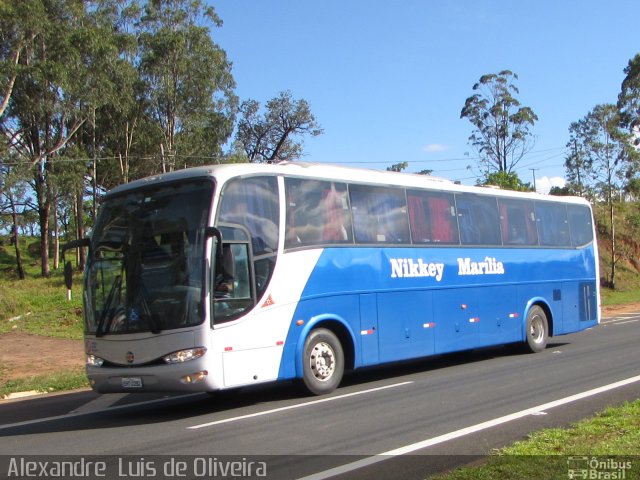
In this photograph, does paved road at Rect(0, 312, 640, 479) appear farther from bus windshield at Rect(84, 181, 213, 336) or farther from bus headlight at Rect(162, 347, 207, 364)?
bus windshield at Rect(84, 181, 213, 336)

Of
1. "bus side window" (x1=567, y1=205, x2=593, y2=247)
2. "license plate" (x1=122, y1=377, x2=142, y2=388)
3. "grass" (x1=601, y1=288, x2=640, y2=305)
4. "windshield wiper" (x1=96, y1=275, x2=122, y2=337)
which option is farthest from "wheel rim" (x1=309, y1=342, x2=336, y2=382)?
"grass" (x1=601, y1=288, x2=640, y2=305)

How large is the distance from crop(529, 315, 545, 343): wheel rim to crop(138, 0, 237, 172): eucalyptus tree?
3287 cm

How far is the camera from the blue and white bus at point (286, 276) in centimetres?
987

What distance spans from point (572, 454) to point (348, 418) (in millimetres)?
3284

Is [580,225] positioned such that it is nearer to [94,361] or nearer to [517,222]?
[517,222]

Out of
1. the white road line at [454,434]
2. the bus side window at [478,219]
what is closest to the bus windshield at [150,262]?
the white road line at [454,434]

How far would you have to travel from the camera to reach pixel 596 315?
18406mm

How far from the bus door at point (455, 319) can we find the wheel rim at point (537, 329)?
7.69 ft

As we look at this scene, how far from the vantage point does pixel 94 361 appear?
34.6 feet

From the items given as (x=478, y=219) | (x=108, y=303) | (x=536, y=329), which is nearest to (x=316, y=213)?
(x=108, y=303)

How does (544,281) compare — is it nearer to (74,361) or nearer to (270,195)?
(270,195)

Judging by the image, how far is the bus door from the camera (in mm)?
13867

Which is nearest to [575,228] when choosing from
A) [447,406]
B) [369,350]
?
[369,350]

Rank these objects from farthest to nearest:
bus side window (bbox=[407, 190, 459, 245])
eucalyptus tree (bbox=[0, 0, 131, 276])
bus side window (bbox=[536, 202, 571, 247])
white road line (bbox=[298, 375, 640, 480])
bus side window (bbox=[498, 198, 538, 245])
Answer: eucalyptus tree (bbox=[0, 0, 131, 276]) → bus side window (bbox=[536, 202, 571, 247]) → bus side window (bbox=[498, 198, 538, 245]) → bus side window (bbox=[407, 190, 459, 245]) → white road line (bbox=[298, 375, 640, 480])
